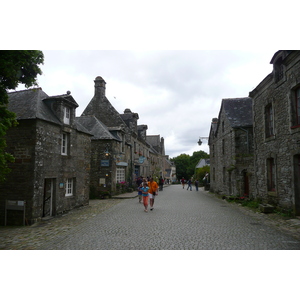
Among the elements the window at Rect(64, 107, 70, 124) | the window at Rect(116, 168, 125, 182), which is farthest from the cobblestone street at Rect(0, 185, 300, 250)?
the window at Rect(116, 168, 125, 182)

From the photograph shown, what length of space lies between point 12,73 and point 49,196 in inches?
278

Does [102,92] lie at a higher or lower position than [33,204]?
higher

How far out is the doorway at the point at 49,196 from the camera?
37.8 feet

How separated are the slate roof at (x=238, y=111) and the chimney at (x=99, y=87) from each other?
12431 mm

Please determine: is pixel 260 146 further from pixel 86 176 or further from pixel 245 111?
pixel 86 176

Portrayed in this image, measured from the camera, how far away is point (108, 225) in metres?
8.92

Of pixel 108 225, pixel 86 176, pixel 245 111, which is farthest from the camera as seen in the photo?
pixel 245 111

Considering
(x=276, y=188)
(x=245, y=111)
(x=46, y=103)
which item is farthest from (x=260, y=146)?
(x=46, y=103)

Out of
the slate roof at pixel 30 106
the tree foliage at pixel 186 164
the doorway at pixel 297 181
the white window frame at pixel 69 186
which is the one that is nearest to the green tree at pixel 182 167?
the tree foliage at pixel 186 164

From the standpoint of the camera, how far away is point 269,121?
12867 millimetres

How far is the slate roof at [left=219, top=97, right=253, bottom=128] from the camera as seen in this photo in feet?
60.8

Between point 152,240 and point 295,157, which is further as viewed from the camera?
point 295,157

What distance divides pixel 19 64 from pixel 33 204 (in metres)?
5.89

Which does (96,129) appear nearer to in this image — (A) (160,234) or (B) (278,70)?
(B) (278,70)
